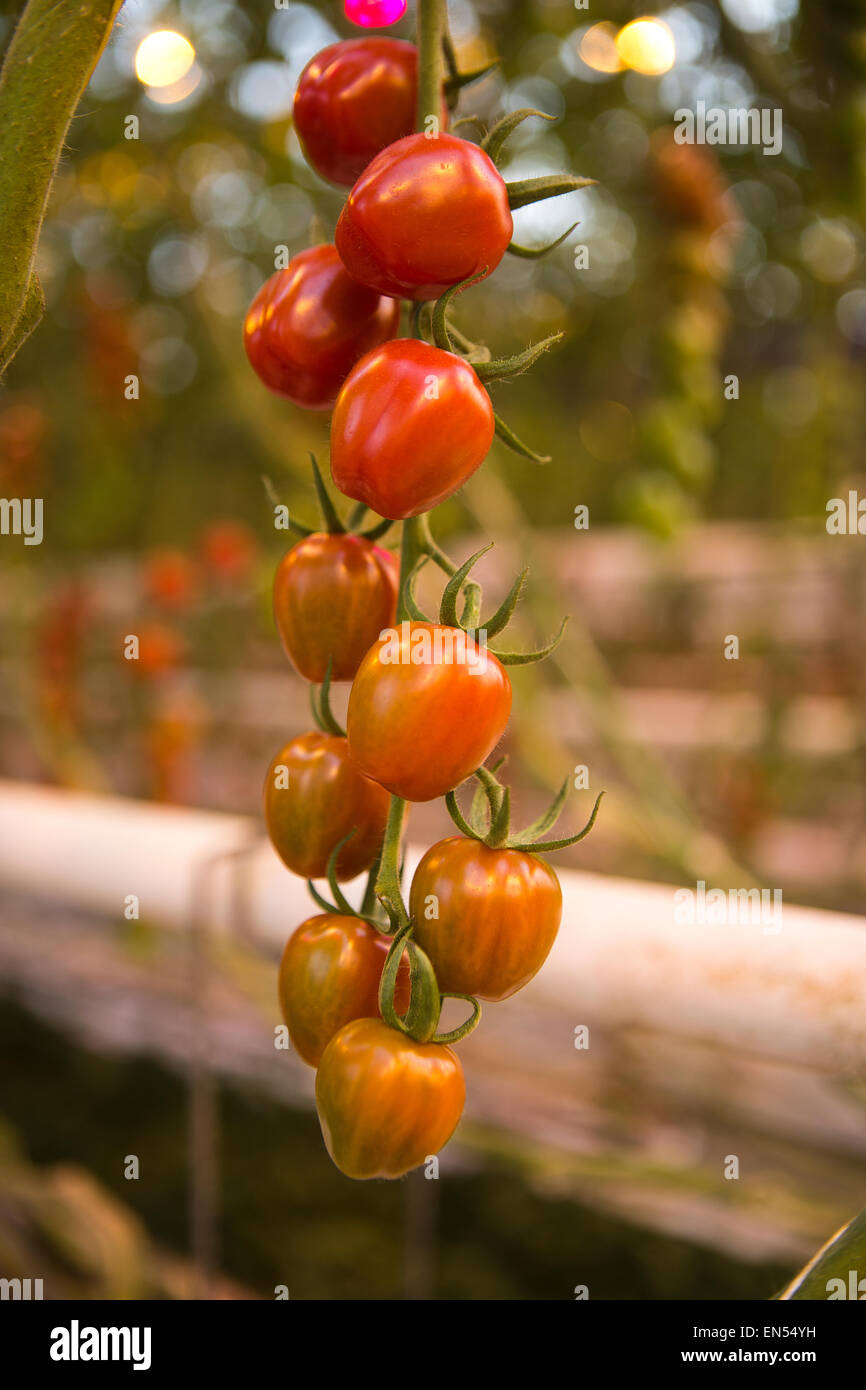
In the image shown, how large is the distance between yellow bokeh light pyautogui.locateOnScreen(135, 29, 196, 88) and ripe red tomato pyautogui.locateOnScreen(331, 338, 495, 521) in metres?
0.66

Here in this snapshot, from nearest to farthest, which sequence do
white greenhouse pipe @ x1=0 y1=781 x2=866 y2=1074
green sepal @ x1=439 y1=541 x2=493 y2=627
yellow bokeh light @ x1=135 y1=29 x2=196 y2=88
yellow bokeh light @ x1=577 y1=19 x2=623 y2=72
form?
green sepal @ x1=439 y1=541 x2=493 y2=627, white greenhouse pipe @ x1=0 y1=781 x2=866 y2=1074, yellow bokeh light @ x1=135 y1=29 x2=196 y2=88, yellow bokeh light @ x1=577 y1=19 x2=623 y2=72

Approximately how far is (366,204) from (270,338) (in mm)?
51

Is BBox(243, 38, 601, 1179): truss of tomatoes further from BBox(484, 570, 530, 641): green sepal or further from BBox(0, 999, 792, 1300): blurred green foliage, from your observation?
BBox(0, 999, 792, 1300): blurred green foliage

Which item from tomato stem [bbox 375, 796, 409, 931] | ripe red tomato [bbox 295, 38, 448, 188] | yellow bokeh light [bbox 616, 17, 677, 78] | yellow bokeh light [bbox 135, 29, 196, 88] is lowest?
tomato stem [bbox 375, 796, 409, 931]

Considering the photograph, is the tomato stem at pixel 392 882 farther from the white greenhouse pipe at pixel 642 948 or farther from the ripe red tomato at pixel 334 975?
the white greenhouse pipe at pixel 642 948

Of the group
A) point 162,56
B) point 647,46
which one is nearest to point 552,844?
point 162,56

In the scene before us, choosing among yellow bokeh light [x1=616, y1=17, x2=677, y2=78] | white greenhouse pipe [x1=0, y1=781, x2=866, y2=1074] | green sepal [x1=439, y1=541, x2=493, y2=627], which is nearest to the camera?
green sepal [x1=439, y1=541, x2=493, y2=627]

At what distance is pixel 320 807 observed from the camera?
0.28 meters

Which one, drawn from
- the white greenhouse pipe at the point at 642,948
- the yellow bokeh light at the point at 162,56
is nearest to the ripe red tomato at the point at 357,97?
the white greenhouse pipe at the point at 642,948

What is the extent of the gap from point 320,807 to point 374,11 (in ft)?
0.67

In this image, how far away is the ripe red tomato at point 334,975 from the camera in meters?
0.27

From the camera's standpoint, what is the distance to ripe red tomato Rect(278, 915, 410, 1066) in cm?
27

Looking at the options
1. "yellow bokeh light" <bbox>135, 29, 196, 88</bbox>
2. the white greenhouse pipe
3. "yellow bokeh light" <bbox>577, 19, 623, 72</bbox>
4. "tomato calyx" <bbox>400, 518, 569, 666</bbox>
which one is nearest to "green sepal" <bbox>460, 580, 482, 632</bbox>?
"tomato calyx" <bbox>400, 518, 569, 666</bbox>

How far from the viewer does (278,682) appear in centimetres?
269
